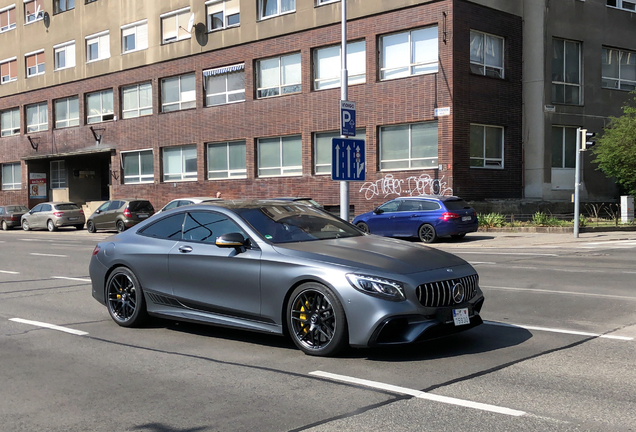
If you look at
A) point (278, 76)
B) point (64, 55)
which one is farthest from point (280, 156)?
point (64, 55)

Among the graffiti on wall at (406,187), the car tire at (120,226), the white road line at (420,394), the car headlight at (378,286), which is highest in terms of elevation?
the graffiti on wall at (406,187)

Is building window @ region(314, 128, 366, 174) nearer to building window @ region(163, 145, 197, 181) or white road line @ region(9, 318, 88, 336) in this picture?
building window @ region(163, 145, 197, 181)

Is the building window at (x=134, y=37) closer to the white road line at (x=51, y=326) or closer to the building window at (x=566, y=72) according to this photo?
the building window at (x=566, y=72)

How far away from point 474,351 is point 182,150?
105ft

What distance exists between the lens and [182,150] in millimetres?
36750

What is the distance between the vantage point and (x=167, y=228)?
7.92 m

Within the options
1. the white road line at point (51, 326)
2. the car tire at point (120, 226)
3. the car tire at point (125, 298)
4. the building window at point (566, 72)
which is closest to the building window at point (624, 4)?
the building window at point (566, 72)

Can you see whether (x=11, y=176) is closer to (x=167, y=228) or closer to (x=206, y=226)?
(x=167, y=228)

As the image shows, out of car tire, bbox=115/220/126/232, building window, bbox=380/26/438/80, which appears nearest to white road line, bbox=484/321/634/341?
building window, bbox=380/26/438/80

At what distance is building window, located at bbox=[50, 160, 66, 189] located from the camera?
152ft

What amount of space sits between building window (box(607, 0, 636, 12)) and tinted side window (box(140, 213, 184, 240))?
1190 inches

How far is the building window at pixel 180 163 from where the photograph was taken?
36250 mm

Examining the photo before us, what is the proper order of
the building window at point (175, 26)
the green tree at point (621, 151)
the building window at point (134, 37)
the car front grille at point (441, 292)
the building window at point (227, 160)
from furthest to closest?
the building window at point (134, 37)
the building window at point (175, 26)
the building window at point (227, 160)
the green tree at point (621, 151)
the car front grille at point (441, 292)

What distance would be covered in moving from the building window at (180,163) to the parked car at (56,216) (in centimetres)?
495
